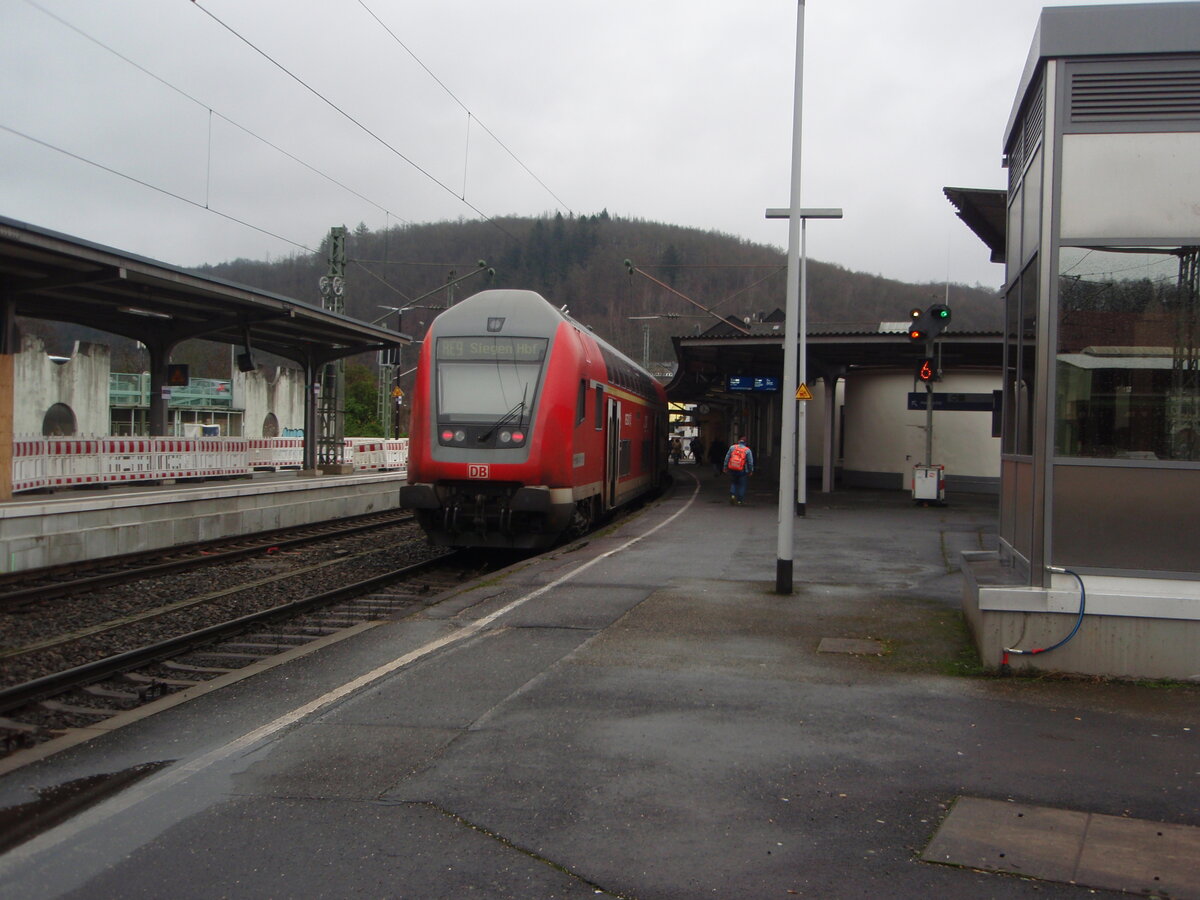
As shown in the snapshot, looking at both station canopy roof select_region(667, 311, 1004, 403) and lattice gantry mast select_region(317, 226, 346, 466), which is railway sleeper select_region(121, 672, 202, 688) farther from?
lattice gantry mast select_region(317, 226, 346, 466)

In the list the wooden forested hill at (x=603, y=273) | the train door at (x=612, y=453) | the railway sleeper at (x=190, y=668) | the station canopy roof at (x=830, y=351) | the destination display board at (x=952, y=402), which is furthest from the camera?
the wooden forested hill at (x=603, y=273)

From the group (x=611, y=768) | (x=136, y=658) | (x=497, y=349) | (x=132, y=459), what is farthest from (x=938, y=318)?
(x=132, y=459)

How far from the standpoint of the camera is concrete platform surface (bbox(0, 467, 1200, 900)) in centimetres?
403

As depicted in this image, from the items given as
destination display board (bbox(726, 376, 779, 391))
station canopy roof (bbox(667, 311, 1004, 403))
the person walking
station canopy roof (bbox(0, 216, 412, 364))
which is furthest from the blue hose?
destination display board (bbox(726, 376, 779, 391))

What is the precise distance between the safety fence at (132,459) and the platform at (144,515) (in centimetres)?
31

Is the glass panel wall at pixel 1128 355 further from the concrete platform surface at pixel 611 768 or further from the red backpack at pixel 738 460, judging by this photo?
the red backpack at pixel 738 460

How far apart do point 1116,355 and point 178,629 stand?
8480 millimetres

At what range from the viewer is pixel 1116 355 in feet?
22.9

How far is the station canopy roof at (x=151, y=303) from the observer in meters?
15.0

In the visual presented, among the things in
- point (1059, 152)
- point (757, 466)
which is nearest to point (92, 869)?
point (1059, 152)

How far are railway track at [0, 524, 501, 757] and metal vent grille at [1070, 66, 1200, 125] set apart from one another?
7.05m

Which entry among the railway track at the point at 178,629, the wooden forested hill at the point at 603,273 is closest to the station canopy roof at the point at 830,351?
the wooden forested hill at the point at 603,273

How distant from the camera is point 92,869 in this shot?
4.09 m

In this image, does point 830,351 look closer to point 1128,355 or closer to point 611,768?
point 1128,355
